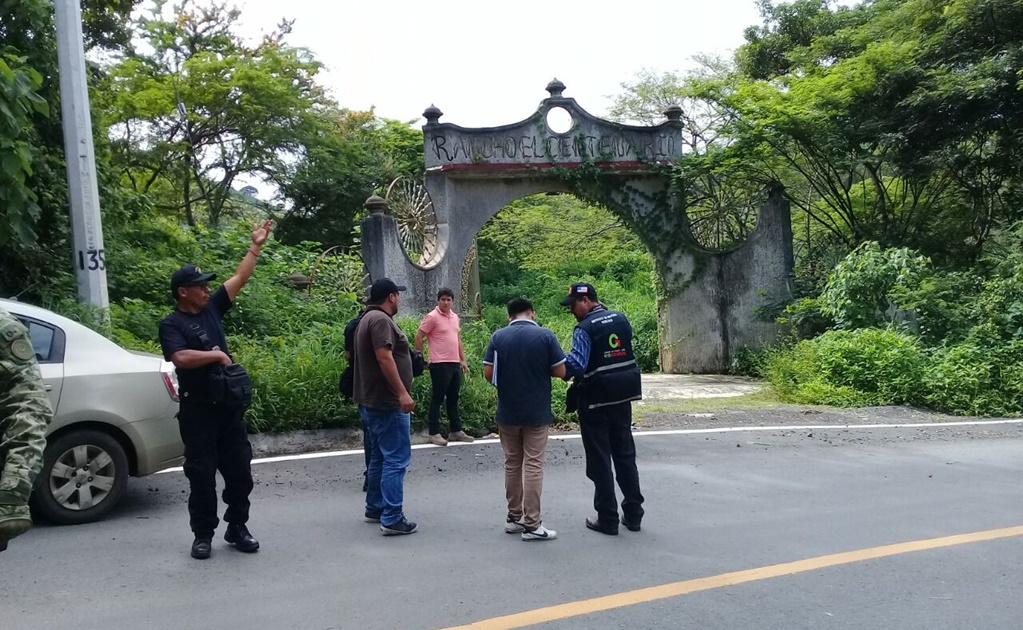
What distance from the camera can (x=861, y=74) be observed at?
15.8 meters

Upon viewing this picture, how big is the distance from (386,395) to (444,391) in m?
3.21

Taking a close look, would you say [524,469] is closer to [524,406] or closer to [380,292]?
[524,406]

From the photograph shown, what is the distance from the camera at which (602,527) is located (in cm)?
588

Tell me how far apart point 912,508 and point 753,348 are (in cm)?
1038

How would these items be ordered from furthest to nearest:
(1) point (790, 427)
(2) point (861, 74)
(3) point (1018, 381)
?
(2) point (861, 74) → (3) point (1018, 381) → (1) point (790, 427)

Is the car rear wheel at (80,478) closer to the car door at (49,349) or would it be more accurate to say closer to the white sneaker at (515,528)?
the car door at (49,349)

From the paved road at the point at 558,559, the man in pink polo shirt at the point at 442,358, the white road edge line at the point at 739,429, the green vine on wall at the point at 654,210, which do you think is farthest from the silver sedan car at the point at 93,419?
the green vine on wall at the point at 654,210

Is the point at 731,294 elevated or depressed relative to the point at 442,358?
elevated

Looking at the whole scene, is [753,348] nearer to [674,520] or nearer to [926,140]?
[926,140]

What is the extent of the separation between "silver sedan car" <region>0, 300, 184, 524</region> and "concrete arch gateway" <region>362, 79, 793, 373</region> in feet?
27.0

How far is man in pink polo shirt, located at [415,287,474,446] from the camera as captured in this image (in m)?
8.94

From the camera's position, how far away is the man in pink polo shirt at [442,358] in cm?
894

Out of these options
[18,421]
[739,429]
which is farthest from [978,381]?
[18,421]

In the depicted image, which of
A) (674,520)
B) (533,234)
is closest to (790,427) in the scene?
(674,520)
